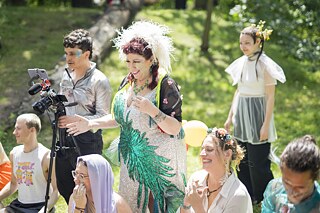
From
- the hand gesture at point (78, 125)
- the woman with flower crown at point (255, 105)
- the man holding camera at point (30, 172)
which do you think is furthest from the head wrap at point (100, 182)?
the woman with flower crown at point (255, 105)

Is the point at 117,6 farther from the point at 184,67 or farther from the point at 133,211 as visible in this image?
the point at 133,211

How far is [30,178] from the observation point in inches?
179

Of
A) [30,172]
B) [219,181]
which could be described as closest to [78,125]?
[30,172]

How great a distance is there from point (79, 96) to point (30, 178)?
0.79 metres

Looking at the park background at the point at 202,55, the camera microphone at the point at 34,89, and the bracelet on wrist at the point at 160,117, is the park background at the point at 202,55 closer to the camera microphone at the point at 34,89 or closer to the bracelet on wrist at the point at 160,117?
the camera microphone at the point at 34,89

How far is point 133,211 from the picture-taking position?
407 cm

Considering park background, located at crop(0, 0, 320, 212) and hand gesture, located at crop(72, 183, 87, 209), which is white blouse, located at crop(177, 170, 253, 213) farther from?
park background, located at crop(0, 0, 320, 212)

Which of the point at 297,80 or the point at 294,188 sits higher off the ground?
the point at 294,188

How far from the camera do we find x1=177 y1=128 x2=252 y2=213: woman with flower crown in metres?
3.55

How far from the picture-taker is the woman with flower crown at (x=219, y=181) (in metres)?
3.55

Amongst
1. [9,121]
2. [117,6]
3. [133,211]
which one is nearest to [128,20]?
[117,6]

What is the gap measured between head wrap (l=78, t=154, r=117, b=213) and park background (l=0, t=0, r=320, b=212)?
7.04 ft

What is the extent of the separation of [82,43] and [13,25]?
671 cm

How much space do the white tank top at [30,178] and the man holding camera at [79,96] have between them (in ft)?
0.80
